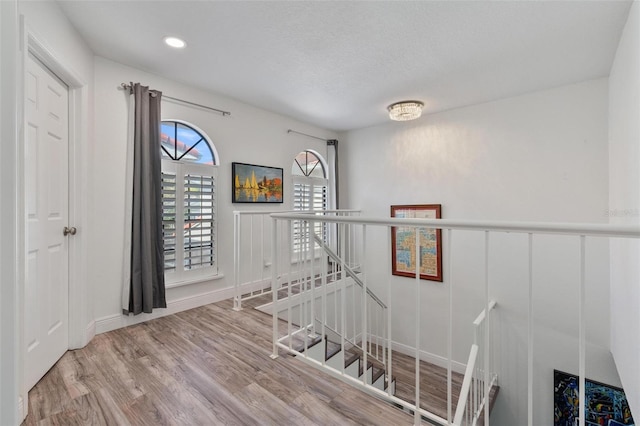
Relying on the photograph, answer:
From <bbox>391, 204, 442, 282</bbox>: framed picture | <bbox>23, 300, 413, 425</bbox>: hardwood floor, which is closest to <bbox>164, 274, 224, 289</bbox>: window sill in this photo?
<bbox>23, 300, 413, 425</bbox>: hardwood floor

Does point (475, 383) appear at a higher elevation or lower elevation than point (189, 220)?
lower

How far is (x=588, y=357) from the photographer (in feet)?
9.42

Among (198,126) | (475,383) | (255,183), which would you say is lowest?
(475,383)

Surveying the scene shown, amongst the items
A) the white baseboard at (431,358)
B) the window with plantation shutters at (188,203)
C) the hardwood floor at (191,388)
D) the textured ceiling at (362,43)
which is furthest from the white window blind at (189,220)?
the white baseboard at (431,358)

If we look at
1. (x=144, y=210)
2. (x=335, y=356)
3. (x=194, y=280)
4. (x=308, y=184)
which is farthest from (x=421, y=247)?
(x=144, y=210)

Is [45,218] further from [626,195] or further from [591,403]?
[591,403]

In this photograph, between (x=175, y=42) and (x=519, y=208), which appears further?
(x=519, y=208)

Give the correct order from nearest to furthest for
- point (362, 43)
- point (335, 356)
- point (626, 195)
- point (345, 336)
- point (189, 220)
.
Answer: point (345, 336)
point (626, 195)
point (362, 43)
point (335, 356)
point (189, 220)

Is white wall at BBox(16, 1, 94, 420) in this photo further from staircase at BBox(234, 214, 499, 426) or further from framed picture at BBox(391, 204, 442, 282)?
framed picture at BBox(391, 204, 442, 282)

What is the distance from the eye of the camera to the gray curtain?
255cm

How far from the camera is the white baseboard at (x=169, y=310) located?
2.46 m

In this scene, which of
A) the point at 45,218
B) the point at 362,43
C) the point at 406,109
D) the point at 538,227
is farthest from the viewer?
the point at 406,109

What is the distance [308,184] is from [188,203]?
6.37 feet

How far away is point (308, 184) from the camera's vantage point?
4.52m
